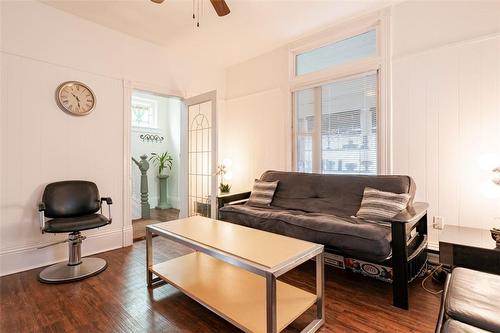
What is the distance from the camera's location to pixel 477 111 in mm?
2223

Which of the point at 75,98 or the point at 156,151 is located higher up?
the point at 75,98

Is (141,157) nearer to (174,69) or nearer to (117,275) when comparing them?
(174,69)

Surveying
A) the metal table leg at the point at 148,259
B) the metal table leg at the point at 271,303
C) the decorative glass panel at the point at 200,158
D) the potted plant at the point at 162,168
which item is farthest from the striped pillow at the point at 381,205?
the potted plant at the point at 162,168

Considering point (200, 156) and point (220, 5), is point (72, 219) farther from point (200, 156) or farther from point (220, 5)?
point (220, 5)

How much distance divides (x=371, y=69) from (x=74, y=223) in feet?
11.0

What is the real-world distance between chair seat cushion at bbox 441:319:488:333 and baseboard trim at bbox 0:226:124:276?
125 inches

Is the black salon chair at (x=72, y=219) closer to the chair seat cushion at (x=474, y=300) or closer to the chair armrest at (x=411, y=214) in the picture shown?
the chair armrest at (x=411, y=214)

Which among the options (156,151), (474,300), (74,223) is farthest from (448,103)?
(156,151)

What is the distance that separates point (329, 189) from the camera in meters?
2.77

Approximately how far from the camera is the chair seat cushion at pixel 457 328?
91cm

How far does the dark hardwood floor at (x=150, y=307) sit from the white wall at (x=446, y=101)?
0.95m

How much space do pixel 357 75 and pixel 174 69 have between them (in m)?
2.49

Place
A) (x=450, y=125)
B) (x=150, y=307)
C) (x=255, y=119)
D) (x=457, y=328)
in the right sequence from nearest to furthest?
(x=457, y=328), (x=150, y=307), (x=450, y=125), (x=255, y=119)

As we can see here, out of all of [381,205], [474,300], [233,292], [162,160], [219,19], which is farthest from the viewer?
[162,160]
